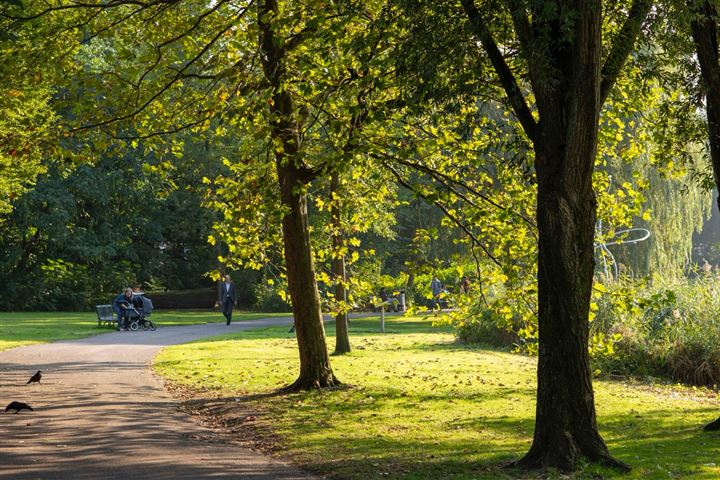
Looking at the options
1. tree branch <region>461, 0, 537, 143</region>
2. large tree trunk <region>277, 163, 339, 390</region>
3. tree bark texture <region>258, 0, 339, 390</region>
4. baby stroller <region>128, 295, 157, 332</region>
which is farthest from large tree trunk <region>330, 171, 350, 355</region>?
baby stroller <region>128, 295, 157, 332</region>

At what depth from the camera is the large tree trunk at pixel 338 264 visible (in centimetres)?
1784

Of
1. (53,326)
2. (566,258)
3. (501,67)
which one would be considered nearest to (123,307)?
(53,326)

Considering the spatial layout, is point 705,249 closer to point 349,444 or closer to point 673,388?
point 673,388

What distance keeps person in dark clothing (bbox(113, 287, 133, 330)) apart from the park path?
11.4 metres

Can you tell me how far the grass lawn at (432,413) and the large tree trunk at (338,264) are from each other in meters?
0.60

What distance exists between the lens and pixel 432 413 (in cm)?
1372

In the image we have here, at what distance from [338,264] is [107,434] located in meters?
11.1

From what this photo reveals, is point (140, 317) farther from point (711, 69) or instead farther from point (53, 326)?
point (711, 69)

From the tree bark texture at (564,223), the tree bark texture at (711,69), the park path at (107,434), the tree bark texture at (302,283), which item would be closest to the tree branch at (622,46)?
the tree bark texture at (564,223)

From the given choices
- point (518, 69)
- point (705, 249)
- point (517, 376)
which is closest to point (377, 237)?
point (517, 376)

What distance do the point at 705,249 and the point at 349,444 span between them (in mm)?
84508

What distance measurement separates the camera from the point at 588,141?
934cm

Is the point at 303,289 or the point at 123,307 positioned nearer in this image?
the point at 303,289

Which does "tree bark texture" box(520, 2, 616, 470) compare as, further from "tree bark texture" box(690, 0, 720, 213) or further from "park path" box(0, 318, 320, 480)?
"tree bark texture" box(690, 0, 720, 213)
